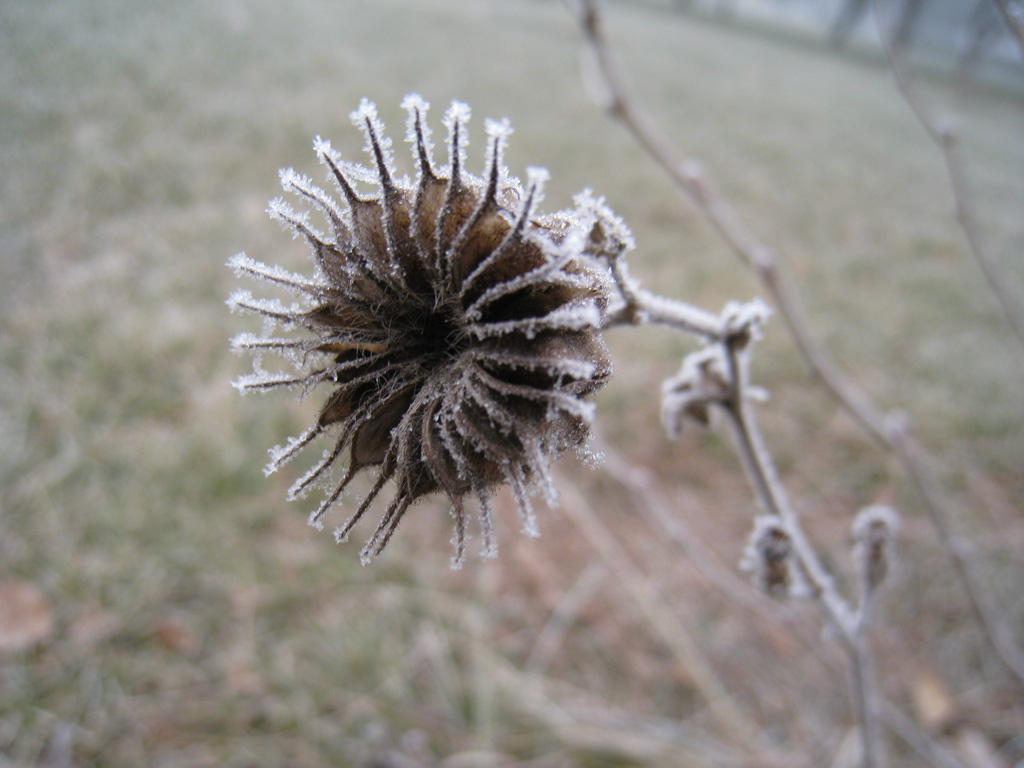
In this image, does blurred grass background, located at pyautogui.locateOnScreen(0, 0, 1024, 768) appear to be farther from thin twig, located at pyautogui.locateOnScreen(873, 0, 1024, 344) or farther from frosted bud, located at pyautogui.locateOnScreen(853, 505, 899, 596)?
thin twig, located at pyautogui.locateOnScreen(873, 0, 1024, 344)

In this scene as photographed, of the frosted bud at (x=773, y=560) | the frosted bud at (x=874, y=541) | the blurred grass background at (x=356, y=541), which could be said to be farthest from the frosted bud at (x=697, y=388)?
the blurred grass background at (x=356, y=541)

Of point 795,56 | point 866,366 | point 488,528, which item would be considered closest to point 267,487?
point 488,528

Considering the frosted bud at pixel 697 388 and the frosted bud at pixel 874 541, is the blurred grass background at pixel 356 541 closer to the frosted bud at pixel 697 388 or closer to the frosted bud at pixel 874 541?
the frosted bud at pixel 874 541

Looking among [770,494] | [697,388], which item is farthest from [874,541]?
[697,388]

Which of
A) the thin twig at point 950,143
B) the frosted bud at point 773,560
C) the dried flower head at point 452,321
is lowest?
the frosted bud at point 773,560

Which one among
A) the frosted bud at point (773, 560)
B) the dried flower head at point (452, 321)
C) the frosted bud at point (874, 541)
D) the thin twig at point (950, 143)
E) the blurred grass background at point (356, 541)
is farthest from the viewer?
the blurred grass background at point (356, 541)
